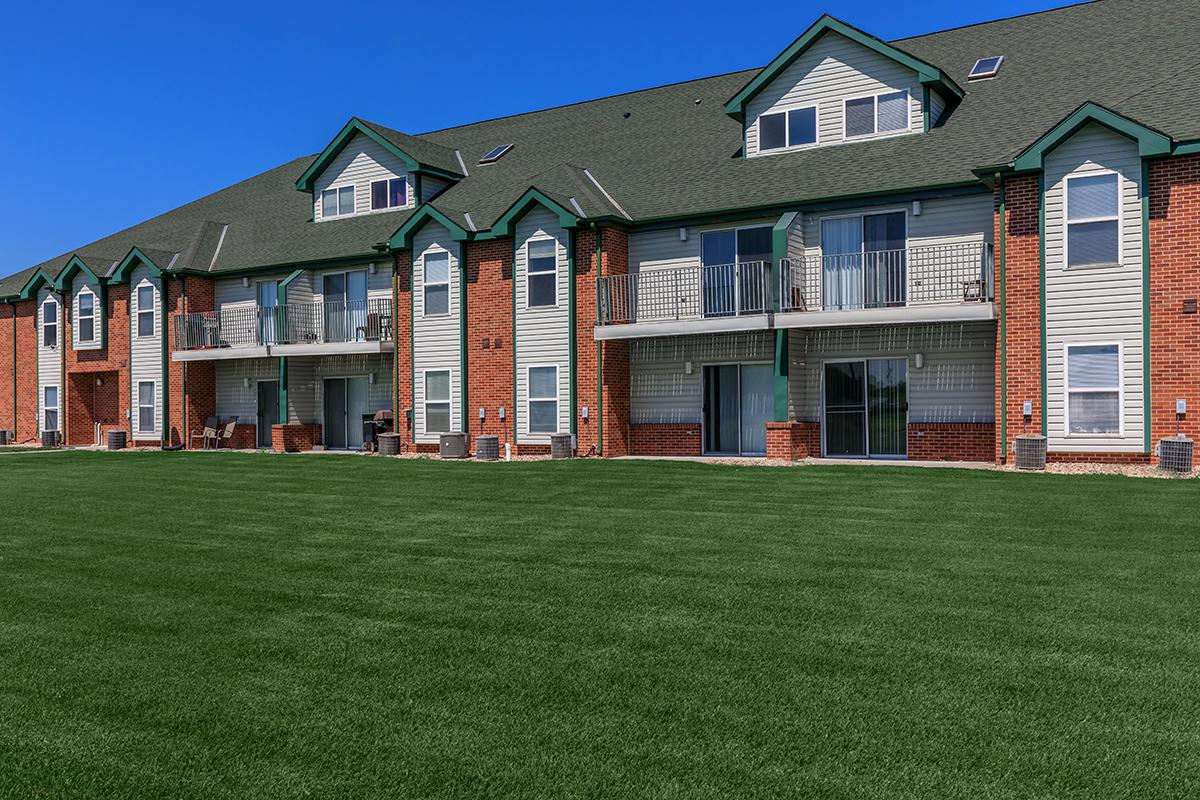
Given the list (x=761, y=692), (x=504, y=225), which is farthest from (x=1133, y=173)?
(x=761, y=692)

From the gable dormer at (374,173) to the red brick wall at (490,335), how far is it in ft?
13.8

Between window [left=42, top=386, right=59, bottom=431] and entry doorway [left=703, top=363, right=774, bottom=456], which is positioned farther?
window [left=42, top=386, right=59, bottom=431]

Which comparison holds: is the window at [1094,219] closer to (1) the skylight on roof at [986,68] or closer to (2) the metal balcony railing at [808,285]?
(2) the metal balcony railing at [808,285]

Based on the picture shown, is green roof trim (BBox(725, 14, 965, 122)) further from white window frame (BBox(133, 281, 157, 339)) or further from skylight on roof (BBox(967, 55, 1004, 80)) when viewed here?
white window frame (BBox(133, 281, 157, 339))

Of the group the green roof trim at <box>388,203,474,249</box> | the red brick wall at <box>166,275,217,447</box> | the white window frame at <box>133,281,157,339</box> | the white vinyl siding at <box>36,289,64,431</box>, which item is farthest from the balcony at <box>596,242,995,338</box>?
the white vinyl siding at <box>36,289,64,431</box>

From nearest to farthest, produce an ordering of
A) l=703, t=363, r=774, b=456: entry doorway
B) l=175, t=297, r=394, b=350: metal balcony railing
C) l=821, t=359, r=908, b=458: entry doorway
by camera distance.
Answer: l=821, t=359, r=908, b=458: entry doorway
l=703, t=363, r=774, b=456: entry doorway
l=175, t=297, r=394, b=350: metal balcony railing

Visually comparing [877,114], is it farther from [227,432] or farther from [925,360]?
[227,432]

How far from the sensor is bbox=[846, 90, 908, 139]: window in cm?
2100

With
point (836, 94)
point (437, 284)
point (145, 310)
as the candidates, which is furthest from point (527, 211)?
point (145, 310)

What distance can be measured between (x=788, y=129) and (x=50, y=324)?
24.8 meters

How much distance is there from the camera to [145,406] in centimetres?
2995

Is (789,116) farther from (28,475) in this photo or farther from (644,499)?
(28,475)

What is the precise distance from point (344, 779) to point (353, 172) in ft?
86.4

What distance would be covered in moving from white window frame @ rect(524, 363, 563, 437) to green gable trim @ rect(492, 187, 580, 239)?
3.24 meters
